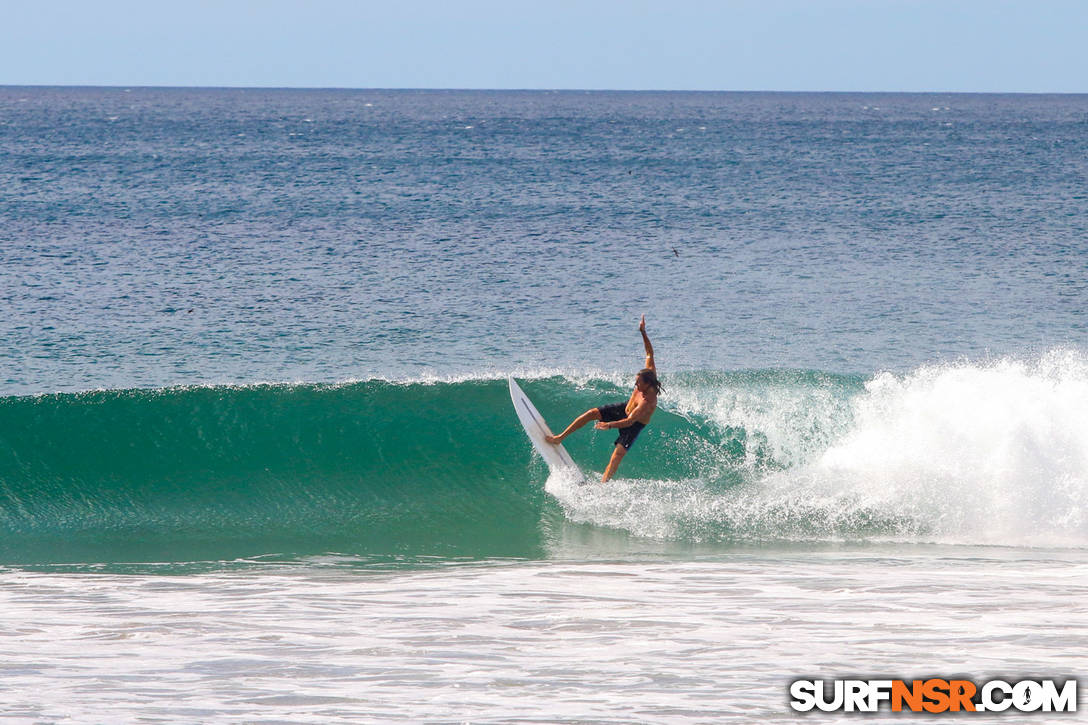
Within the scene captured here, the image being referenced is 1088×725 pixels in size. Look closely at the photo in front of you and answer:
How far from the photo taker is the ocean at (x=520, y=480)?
19.2 ft

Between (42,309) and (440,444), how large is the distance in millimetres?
9707

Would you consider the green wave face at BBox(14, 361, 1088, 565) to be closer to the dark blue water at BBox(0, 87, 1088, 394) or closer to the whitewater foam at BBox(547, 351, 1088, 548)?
the whitewater foam at BBox(547, 351, 1088, 548)

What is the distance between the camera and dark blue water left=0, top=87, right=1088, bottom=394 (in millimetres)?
15703

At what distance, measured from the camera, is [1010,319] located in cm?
1831

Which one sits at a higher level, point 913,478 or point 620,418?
point 620,418

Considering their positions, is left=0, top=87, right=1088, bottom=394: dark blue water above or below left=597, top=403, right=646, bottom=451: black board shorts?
above

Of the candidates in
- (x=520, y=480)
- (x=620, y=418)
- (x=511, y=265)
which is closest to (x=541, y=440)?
(x=520, y=480)

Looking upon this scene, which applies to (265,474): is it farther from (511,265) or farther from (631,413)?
(511,265)

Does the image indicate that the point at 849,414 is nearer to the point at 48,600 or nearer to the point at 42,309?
the point at 48,600

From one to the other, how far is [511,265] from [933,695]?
18.5m

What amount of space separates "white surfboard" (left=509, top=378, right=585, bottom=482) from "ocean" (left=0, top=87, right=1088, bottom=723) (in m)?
0.44

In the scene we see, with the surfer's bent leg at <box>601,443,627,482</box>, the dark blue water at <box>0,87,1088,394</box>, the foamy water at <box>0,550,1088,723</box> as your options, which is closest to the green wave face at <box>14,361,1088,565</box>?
the surfer's bent leg at <box>601,443,627,482</box>

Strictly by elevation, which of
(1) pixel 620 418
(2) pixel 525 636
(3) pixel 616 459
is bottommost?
(2) pixel 525 636

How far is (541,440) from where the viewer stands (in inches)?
415
